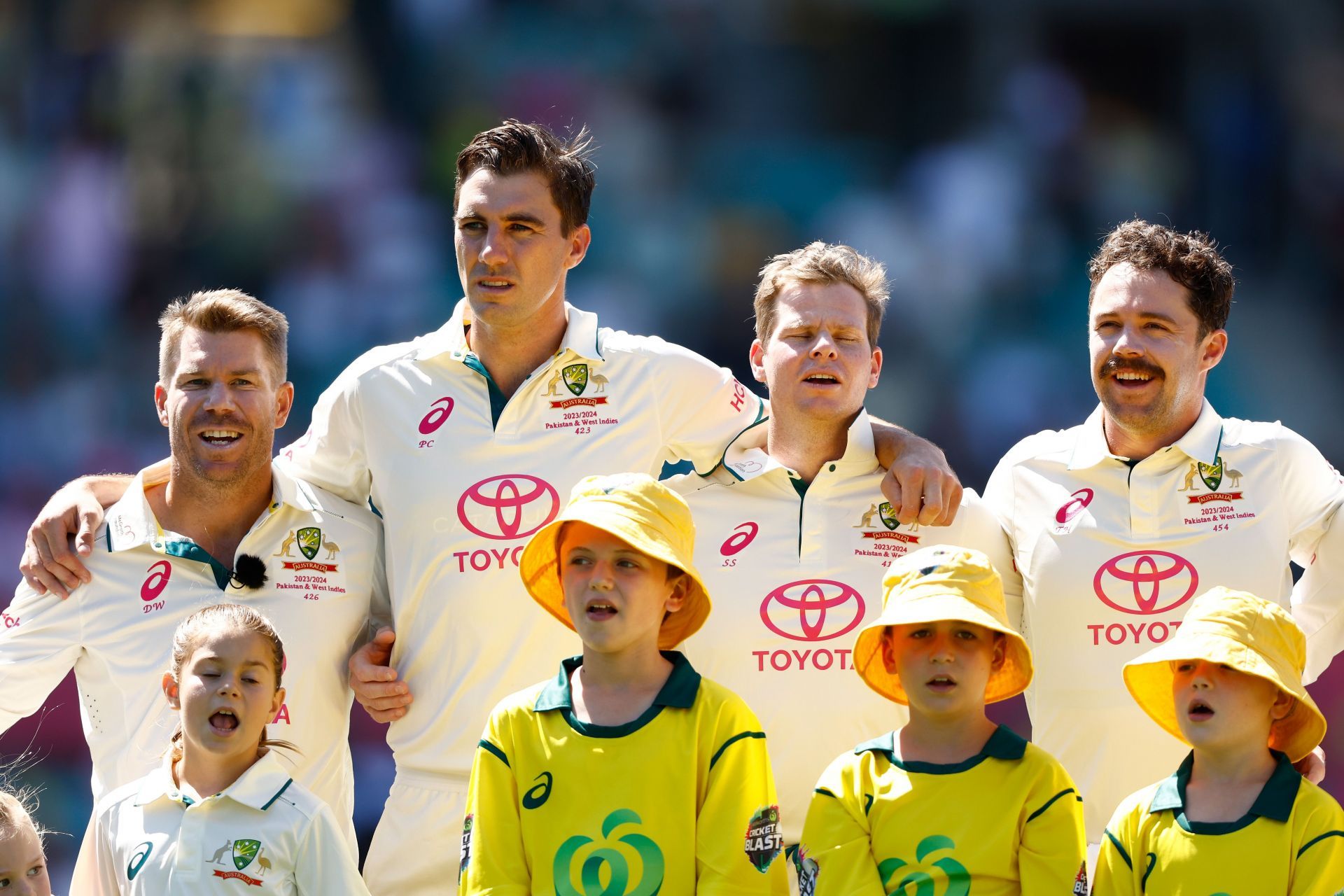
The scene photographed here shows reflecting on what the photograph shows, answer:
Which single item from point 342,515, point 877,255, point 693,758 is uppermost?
point 877,255

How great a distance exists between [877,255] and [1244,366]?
2.25 m

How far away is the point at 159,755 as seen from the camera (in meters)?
4.37

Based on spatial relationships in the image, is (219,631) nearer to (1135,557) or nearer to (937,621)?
(937,621)

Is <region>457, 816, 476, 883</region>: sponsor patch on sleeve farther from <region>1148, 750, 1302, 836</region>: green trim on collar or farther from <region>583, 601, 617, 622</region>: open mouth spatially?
<region>1148, 750, 1302, 836</region>: green trim on collar

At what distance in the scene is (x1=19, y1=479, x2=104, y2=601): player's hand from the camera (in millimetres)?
4473

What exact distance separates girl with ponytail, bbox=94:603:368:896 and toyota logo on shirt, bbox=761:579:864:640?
3.87 feet

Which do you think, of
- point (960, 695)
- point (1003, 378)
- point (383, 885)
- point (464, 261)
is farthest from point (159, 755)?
point (1003, 378)

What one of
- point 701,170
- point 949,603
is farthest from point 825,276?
point 701,170

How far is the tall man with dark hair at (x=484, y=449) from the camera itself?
4.39 meters

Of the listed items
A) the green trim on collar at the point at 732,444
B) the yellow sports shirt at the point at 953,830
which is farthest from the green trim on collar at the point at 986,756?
the green trim on collar at the point at 732,444

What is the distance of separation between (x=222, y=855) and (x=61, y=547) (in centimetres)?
118

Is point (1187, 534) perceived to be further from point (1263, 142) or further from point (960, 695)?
point (1263, 142)

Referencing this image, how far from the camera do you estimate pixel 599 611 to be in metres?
3.69

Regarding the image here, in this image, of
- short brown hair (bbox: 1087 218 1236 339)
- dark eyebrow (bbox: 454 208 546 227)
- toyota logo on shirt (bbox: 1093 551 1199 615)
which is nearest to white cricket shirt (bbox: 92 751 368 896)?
dark eyebrow (bbox: 454 208 546 227)
